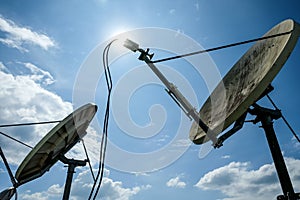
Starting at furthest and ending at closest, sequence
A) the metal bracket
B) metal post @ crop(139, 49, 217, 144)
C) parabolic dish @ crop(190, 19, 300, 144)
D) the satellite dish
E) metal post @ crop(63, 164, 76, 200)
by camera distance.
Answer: metal post @ crop(63, 164, 76, 200) → the satellite dish → metal post @ crop(139, 49, 217, 144) → the metal bracket → parabolic dish @ crop(190, 19, 300, 144)

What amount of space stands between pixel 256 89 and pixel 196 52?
115 inches

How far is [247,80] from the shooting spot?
34.3 ft

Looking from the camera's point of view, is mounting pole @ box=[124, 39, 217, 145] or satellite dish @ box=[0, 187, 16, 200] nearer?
mounting pole @ box=[124, 39, 217, 145]

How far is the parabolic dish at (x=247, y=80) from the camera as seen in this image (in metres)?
7.75

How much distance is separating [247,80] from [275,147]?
3241 millimetres

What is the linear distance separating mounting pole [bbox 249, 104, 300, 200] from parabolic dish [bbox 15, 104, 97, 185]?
8.12m

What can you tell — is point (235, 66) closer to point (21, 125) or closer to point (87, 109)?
point (87, 109)

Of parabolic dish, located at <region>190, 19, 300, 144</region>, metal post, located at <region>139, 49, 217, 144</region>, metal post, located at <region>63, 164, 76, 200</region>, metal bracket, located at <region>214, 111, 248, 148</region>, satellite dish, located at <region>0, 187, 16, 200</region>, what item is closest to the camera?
parabolic dish, located at <region>190, 19, 300, 144</region>

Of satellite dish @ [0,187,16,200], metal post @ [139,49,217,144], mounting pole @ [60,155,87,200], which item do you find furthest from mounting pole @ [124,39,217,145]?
satellite dish @ [0,187,16,200]

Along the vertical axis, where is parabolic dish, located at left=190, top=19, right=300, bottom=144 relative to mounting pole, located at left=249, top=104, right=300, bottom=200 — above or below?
above

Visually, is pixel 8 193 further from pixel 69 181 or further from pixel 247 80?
pixel 247 80

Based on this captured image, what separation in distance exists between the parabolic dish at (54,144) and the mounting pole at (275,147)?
320 inches

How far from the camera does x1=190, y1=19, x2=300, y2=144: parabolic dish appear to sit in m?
7.75

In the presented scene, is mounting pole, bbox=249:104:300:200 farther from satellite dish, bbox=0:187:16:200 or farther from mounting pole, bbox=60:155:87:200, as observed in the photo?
satellite dish, bbox=0:187:16:200
